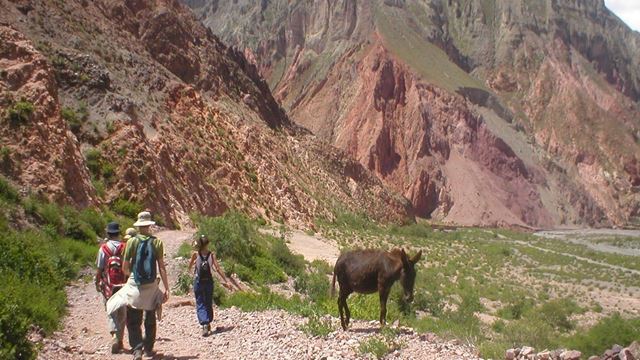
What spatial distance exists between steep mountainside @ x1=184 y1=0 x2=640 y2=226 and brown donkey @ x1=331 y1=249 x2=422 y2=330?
8147cm

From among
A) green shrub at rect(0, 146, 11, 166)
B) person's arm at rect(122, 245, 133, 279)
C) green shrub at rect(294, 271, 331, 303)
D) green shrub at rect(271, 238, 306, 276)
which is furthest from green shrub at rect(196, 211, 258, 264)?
person's arm at rect(122, 245, 133, 279)

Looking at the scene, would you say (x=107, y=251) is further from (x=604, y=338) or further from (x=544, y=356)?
(x=604, y=338)

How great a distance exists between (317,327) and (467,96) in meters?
103

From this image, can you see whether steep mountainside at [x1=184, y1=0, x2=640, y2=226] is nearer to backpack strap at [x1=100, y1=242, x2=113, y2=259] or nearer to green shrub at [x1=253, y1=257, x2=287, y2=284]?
green shrub at [x1=253, y1=257, x2=287, y2=284]

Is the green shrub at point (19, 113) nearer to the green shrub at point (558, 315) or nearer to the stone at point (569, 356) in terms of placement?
the stone at point (569, 356)

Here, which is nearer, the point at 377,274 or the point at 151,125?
the point at 377,274

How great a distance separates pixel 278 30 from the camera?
386ft

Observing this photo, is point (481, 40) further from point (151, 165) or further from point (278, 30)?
point (151, 165)

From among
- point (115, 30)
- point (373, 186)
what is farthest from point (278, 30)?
point (115, 30)

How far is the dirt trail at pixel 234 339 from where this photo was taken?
827 centimetres

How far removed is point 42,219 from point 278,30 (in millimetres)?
107083

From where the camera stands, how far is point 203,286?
33.3 ft

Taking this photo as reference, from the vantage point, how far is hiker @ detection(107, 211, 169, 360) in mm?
7797

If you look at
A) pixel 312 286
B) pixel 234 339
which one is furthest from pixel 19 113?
pixel 234 339
